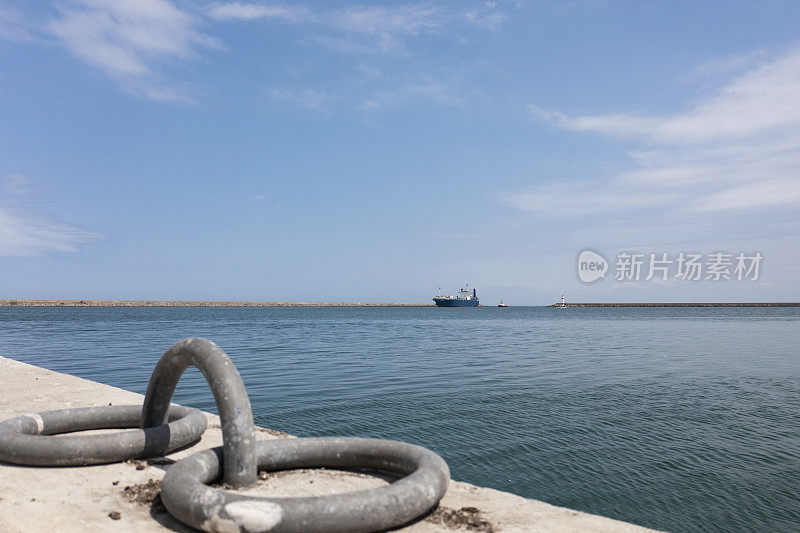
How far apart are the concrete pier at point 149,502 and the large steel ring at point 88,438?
95mm

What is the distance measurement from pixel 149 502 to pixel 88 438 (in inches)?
54.2

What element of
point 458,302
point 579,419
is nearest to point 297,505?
point 579,419

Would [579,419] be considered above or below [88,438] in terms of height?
below

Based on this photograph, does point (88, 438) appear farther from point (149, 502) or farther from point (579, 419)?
point (579, 419)

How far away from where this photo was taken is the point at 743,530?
6.14 m

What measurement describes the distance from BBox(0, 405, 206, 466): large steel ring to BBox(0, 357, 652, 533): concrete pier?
95 mm

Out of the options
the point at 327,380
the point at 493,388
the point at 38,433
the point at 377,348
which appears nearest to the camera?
the point at 38,433

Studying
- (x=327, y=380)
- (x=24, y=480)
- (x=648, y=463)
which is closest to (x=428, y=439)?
(x=648, y=463)

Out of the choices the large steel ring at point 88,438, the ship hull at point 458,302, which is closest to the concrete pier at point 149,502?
the large steel ring at point 88,438

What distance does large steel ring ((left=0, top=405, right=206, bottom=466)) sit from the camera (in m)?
4.97

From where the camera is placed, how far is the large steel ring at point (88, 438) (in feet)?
16.3

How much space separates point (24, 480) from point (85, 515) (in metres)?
1.18

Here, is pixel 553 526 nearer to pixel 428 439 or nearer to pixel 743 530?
pixel 743 530

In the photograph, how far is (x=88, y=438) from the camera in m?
5.11
